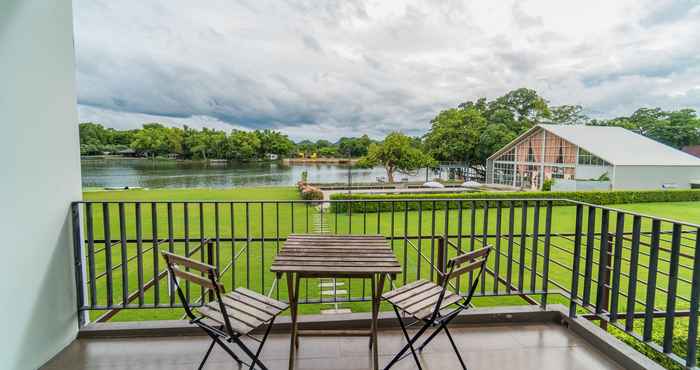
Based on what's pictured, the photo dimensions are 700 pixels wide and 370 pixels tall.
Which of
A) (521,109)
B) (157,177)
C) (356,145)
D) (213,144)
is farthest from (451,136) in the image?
(213,144)

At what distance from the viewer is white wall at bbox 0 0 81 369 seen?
1.85 metres

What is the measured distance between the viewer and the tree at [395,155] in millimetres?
30469

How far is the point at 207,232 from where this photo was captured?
11.1m

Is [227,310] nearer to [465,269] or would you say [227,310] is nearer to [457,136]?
[465,269]

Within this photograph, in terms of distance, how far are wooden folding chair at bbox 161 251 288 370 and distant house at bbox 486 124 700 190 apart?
981 inches

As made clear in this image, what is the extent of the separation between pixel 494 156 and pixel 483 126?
5.62 m

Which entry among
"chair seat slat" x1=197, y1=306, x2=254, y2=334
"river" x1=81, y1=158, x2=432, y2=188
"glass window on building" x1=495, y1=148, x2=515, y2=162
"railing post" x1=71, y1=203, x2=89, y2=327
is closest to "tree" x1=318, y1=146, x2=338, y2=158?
Result: "river" x1=81, y1=158, x2=432, y2=188

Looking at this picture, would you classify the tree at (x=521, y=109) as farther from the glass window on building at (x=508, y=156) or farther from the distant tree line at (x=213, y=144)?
the distant tree line at (x=213, y=144)

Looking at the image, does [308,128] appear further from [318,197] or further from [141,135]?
[318,197]

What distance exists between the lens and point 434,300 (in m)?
2.06

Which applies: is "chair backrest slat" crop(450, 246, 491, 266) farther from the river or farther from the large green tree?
the large green tree

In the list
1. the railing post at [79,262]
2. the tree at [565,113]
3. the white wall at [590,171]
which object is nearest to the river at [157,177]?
the white wall at [590,171]

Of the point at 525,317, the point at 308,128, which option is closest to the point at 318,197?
the point at 525,317

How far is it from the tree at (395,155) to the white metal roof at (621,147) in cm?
1032
